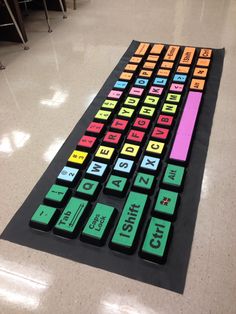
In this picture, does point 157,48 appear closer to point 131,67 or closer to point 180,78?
point 131,67

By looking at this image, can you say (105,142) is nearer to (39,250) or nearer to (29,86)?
(39,250)

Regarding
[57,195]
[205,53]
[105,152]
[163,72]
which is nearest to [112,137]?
[105,152]

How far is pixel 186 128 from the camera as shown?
1.46 meters

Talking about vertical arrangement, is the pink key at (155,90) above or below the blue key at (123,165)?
above

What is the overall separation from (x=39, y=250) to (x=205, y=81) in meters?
1.40

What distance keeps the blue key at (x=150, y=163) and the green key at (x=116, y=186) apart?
119mm

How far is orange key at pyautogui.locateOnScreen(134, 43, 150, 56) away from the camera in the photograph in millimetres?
2114

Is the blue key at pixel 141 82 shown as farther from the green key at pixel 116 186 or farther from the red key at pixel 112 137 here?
the green key at pixel 116 186

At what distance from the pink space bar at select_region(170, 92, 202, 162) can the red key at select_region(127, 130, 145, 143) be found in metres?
0.17

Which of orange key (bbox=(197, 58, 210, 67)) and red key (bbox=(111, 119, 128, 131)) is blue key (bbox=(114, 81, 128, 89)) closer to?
red key (bbox=(111, 119, 128, 131))

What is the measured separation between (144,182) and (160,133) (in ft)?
1.11

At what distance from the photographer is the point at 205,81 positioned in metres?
1.80

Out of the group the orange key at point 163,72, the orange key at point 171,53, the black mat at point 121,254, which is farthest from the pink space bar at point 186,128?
the orange key at point 171,53

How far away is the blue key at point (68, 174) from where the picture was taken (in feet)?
4.08
